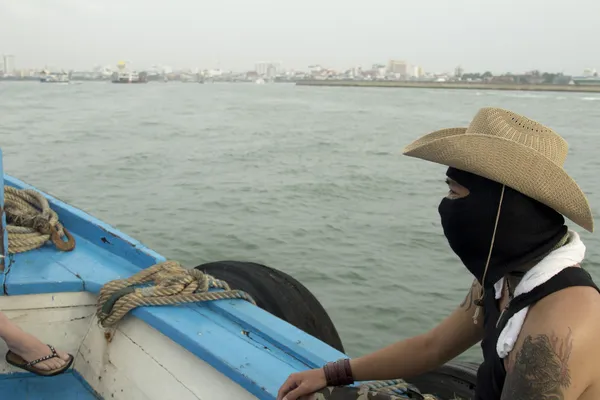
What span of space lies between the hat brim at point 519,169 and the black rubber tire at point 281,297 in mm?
1851

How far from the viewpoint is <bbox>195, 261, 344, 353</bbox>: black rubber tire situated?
Answer: 3.10m

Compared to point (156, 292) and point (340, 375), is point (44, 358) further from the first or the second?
point (340, 375)

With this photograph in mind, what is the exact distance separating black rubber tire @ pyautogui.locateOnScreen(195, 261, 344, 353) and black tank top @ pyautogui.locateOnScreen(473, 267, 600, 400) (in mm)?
1606

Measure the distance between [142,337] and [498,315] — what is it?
1.61 meters

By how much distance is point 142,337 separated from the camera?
2.54 metres

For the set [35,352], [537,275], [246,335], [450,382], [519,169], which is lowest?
[450,382]

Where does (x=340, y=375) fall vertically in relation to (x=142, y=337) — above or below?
above

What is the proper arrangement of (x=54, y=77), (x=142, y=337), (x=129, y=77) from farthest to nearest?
(x=54, y=77)
(x=129, y=77)
(x=142, y=337)

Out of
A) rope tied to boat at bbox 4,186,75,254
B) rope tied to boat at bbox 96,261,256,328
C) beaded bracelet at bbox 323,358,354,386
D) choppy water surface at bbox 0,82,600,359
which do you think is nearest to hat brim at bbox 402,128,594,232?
beaded bracelet at bbox 323,358,354,386

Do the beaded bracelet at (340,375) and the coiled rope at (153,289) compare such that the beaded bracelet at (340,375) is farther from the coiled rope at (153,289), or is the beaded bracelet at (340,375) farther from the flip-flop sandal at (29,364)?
the flip-flop sandal at (29,364)

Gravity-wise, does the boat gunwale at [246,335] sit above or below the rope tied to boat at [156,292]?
below

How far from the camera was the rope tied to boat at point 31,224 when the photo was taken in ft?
10.2

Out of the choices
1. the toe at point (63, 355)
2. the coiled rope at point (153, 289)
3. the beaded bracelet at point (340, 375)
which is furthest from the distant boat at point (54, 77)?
the beaded bracelet at point (340, 375)

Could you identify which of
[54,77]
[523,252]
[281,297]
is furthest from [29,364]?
[54,77]
